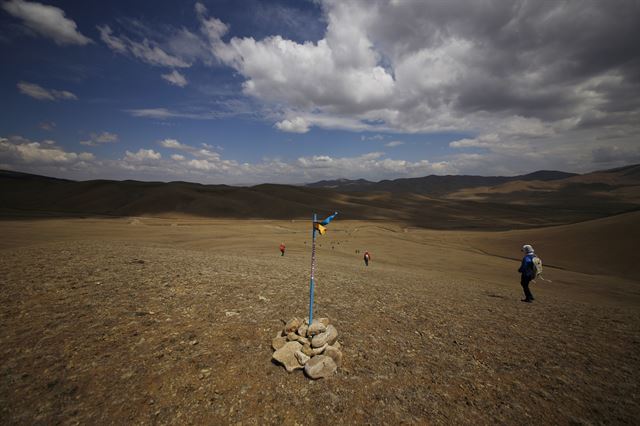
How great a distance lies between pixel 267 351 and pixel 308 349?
2.81 ft

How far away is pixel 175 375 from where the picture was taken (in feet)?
15.2

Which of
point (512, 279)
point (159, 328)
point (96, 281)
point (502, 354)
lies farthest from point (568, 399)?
point (512, 279)

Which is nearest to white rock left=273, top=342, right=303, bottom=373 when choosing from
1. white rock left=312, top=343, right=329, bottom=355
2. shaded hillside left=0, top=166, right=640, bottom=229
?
white rock left=312, top=343, right=329, bottom=355

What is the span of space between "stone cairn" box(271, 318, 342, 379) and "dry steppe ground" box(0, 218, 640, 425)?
0.55 ft

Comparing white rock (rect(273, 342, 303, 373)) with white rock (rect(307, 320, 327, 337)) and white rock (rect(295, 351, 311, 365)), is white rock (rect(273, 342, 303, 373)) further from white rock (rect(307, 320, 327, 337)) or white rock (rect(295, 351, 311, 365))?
white rock (rect(307, 320, 327, 337))

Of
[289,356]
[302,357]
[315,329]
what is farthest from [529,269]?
[289,356]

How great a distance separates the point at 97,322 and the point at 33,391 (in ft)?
5.70

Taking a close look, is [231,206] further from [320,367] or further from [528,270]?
[320,367]

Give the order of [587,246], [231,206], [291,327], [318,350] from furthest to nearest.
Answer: [231,206]
[587,246]
[291,327]
[318,350]

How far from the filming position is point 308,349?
17.4 ft

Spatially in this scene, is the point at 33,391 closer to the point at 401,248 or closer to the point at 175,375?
the point at 175,375

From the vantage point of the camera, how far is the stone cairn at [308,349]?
4965 mm

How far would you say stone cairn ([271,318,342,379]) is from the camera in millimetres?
4965

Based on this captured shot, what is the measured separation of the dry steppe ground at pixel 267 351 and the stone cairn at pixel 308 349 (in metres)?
0.17
